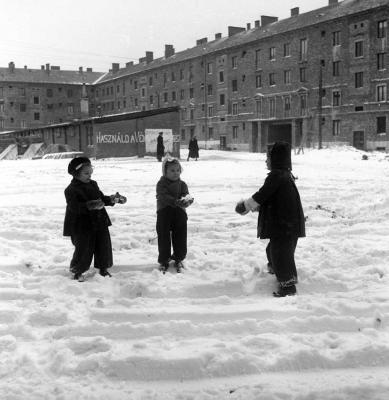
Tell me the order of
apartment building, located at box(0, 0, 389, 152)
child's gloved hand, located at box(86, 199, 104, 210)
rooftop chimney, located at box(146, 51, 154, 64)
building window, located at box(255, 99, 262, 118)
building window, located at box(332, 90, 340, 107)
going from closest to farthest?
child's gloved hand, located at box(86, 199, 104, 210) < apartment building, located at box(0, 0, 389, 152) < building window, located at box(332, 90, 340, 107) < building window, located at box(255, 99, 262, 118) < rooftop chimney, located at box(146, 51, 154, 64)

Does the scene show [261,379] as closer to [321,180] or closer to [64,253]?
[64,253]

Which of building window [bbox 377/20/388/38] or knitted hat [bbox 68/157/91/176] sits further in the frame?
building window [bbox 377/20/388/38]

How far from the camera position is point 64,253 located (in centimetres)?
673

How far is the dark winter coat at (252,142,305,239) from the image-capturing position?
5.10 meters

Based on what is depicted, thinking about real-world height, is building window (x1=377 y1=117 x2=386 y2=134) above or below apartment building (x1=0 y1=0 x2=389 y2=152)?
below

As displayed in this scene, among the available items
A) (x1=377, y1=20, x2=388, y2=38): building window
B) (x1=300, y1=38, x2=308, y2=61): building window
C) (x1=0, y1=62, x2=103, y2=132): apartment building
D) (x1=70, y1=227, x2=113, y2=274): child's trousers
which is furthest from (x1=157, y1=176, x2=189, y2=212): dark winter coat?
(x1=0, y1=62, x2=103, y2=132): apartment building

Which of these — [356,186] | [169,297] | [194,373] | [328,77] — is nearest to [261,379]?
[194,373]

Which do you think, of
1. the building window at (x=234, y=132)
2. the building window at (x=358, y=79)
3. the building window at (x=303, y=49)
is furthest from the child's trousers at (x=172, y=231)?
the building window at (x=234, y=132)

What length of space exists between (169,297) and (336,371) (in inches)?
77.6

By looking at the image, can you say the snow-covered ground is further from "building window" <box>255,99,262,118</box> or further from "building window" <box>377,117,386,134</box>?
"building window" <box>255,99,262,118</box>

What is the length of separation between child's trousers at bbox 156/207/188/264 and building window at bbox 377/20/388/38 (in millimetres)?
41868

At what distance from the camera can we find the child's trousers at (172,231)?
589 cm

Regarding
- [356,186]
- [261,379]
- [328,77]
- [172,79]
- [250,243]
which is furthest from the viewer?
[172,79]

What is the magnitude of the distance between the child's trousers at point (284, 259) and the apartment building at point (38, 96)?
79876 millimetres
